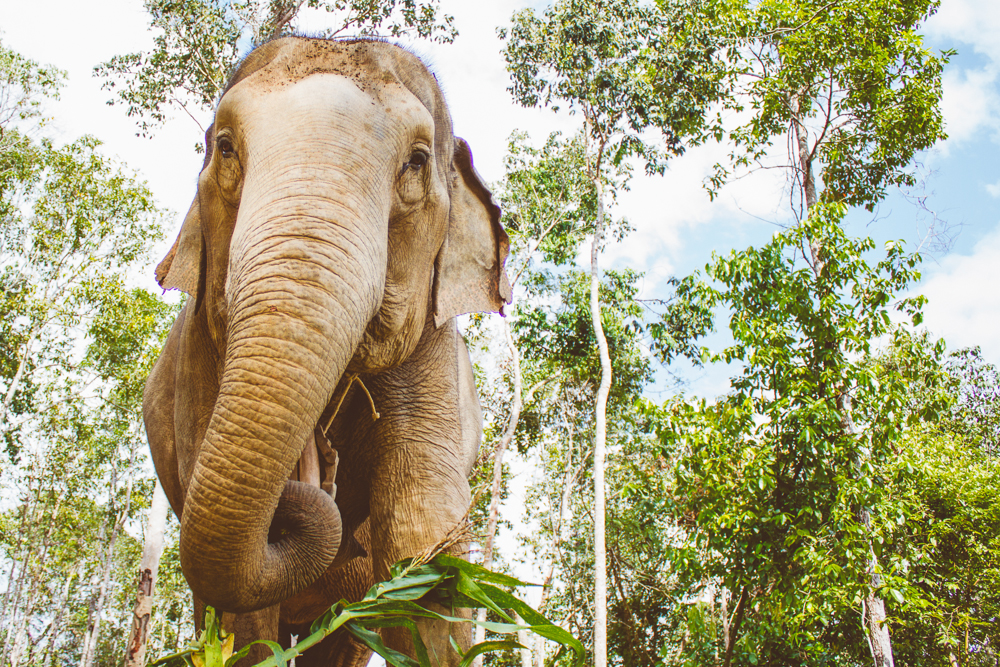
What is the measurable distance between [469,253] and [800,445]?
16.3ft

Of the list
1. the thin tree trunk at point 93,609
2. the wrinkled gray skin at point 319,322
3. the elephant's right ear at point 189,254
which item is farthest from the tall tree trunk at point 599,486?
the thin tree trunk at point 93,609

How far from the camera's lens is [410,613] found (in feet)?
4.48

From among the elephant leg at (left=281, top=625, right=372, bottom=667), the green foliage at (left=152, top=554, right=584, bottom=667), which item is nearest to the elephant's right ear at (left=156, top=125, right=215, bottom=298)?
the green foliage at (left=152, top=554, right=584, bottom=667)

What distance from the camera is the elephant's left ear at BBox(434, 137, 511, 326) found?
2814 millimetres

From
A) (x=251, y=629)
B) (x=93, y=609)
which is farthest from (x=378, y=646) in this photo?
(x=93, y=609)

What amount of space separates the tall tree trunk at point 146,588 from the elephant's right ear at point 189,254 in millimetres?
6922

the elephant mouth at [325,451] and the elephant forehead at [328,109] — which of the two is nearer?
the elephant forehead at [328,109]

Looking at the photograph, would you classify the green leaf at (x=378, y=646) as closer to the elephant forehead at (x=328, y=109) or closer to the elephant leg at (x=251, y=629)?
the elephant forehead at (x=328, y=109)

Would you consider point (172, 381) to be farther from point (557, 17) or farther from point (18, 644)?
point (18, 644)

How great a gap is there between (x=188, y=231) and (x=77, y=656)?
1584 inches

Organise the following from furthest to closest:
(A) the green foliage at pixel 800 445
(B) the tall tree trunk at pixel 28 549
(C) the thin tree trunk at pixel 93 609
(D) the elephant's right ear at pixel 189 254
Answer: (C) the thin tree trunk at pixel 93 609 → (B) the tall tree trunk at pixel 28 549 → (A) the green foliage at pixel 800 445 → (D) the elephant's right ear at pixel 189 254

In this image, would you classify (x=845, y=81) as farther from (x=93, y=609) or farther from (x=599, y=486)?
(x=93, y=609)

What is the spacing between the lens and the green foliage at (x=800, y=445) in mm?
6547

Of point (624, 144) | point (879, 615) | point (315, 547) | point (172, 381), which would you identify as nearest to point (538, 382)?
point (624, 144)
